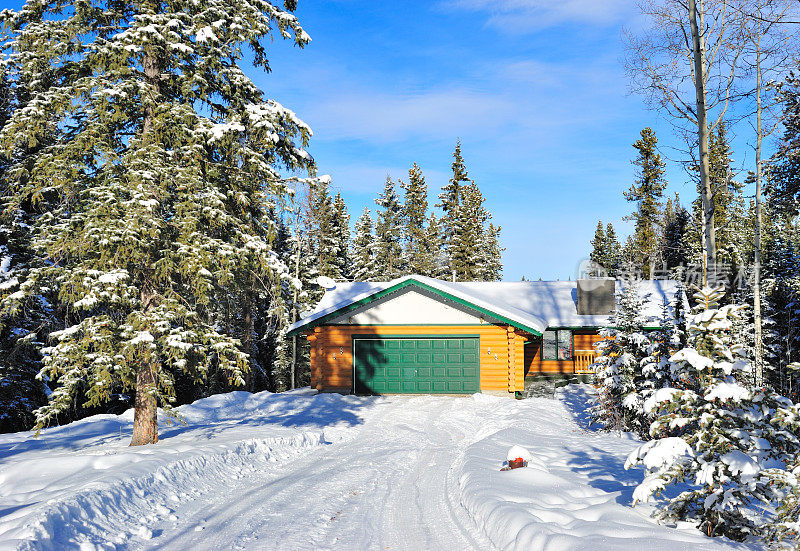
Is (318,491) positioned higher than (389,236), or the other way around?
(389,236)

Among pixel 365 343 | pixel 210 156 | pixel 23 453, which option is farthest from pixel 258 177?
pixel 365 343

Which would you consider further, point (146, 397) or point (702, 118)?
point (702, 118)

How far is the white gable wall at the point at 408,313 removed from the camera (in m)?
22.5

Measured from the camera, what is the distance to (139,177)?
10.2 m

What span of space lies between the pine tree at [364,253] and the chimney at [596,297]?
2099 centimetres

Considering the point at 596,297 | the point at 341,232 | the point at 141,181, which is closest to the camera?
the point at 141,181

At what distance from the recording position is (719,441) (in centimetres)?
564

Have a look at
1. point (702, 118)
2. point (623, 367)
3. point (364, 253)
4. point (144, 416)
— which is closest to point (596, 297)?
point (623, 367)

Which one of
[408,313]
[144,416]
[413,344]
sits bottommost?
[144,416]

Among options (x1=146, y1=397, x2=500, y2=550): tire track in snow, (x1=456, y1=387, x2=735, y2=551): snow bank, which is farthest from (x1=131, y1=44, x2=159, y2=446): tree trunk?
(x1=456, y1=387, x2=735, y2=551): snow bank

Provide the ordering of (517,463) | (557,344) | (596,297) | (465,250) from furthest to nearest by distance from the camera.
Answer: (465,250) < (596,297) < (557,344) < (517,463)

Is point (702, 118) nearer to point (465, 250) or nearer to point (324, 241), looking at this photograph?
point (324, 241)

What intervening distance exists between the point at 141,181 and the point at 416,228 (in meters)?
36.9

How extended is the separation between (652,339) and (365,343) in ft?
41.5
